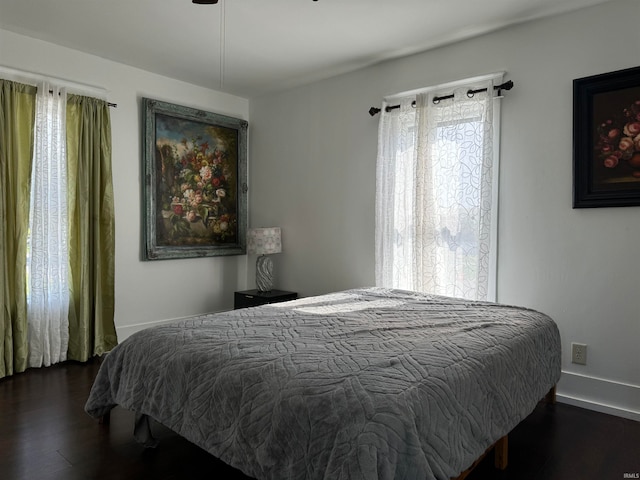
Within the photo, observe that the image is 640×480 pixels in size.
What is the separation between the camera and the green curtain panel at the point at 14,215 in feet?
10.5

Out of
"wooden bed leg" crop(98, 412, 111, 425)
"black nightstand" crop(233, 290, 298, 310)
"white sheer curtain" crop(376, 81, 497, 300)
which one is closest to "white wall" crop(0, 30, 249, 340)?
"black nightstand" crop(233, 290, 298, 310)

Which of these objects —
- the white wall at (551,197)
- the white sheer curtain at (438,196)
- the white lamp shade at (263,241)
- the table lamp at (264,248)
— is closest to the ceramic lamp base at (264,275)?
the table lamp at (264,248)

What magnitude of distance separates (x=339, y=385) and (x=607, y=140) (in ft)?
7.85

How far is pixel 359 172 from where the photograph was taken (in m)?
4.03

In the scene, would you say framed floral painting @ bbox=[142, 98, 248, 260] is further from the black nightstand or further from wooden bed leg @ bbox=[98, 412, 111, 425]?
wooden bed leg @ bbox=[98, 412, 111, 425]

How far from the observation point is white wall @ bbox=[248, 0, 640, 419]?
2699 mm

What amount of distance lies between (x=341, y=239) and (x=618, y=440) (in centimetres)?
252

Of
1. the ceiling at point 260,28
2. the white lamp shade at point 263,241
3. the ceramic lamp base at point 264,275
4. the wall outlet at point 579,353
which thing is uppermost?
the ceiling at point 260,28

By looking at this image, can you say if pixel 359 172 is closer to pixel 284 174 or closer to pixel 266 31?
pixel 284 174

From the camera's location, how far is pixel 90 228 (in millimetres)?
3699

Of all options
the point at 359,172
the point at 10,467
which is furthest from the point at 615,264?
the point at 10,467

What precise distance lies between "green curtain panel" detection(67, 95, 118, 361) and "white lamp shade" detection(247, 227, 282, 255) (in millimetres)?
1239

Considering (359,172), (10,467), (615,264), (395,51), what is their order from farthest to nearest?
(359,172), (395,51), (615,264), (10,467)

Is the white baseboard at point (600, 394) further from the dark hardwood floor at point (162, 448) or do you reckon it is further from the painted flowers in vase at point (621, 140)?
the painted flowers in vase at point (621, 140)
